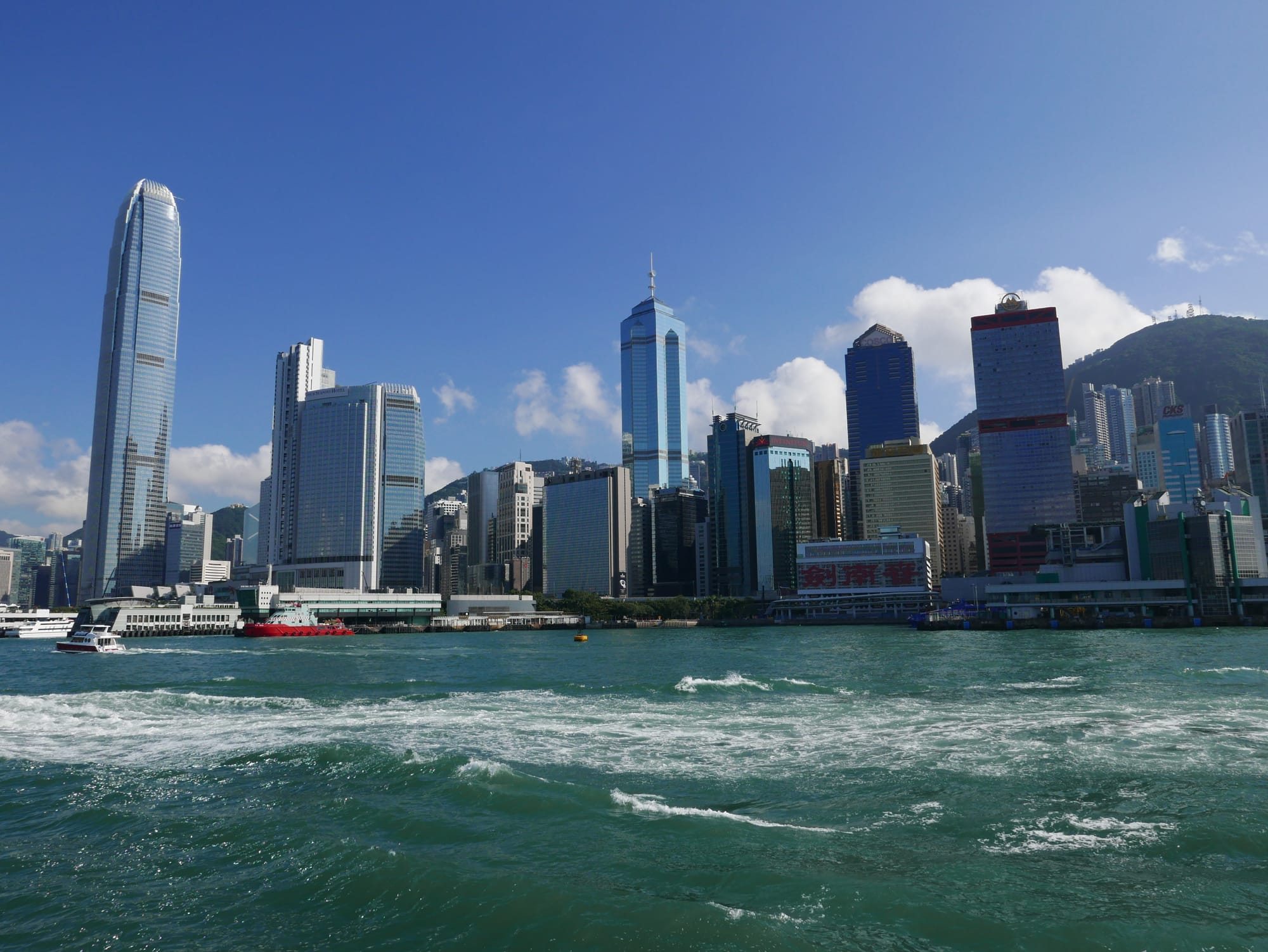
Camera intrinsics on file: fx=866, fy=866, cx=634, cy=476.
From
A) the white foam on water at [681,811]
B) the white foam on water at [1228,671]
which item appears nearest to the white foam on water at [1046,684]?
the white foam on water at [1228,671]

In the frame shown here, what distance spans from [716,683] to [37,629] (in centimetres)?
11612

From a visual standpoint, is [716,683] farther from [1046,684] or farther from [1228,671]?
[1228,671]

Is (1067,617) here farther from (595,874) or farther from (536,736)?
(595,874)

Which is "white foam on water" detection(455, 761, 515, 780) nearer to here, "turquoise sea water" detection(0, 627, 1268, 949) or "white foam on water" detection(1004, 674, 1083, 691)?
"turquoise sea water" detection(0, 627, 1268, 949)

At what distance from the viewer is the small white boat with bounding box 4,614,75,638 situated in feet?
387

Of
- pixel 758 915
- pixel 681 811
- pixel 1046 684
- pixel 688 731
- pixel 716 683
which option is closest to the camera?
pixel 758 915

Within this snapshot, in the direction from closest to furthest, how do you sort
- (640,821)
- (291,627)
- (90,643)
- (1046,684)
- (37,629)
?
(640,821), (1046,684), (90,643), (37,629), (291,627)

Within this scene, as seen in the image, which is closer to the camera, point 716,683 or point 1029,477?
point 716,683

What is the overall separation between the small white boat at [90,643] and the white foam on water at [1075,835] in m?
79.2

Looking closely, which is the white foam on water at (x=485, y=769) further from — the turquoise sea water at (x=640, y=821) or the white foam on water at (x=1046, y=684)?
the white foam on water at (x=1046, y=684)

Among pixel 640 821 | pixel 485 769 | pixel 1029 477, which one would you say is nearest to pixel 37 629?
pixel 485 769

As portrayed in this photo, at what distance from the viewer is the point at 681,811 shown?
1669 centimetres

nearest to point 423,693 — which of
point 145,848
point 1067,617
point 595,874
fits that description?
point 145,848

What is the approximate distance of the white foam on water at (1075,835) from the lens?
14.3 m
